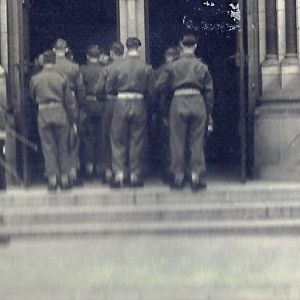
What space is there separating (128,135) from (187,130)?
828 millimetres

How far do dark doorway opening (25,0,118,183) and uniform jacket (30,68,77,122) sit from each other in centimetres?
333

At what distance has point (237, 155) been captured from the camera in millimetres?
15656

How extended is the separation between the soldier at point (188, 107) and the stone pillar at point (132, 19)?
187 cm

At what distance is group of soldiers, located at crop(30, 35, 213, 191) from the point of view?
41.0ft

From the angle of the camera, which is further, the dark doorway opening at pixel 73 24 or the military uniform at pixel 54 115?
the dark doorway opening at pixel 73 24

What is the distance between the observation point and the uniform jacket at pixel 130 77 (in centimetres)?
1262

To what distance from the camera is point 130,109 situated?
41.5 ft

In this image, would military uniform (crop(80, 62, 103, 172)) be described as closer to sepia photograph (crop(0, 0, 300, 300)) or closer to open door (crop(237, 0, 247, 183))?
sepia photograph (crop(0, 0, 300, 300))

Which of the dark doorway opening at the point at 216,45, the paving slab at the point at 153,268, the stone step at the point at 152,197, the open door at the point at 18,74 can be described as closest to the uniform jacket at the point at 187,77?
the stone step at the point at 152,197

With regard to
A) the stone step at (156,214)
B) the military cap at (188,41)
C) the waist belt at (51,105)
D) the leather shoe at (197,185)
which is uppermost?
the military cap at (188,41)

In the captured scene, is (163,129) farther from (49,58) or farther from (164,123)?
(49,58)

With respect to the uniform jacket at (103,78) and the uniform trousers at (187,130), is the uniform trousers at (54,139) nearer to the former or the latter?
the uniform jacket at (103,78)

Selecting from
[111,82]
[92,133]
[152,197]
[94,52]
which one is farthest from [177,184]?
[94,52]

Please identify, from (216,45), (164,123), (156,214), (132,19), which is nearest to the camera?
(156,214)
